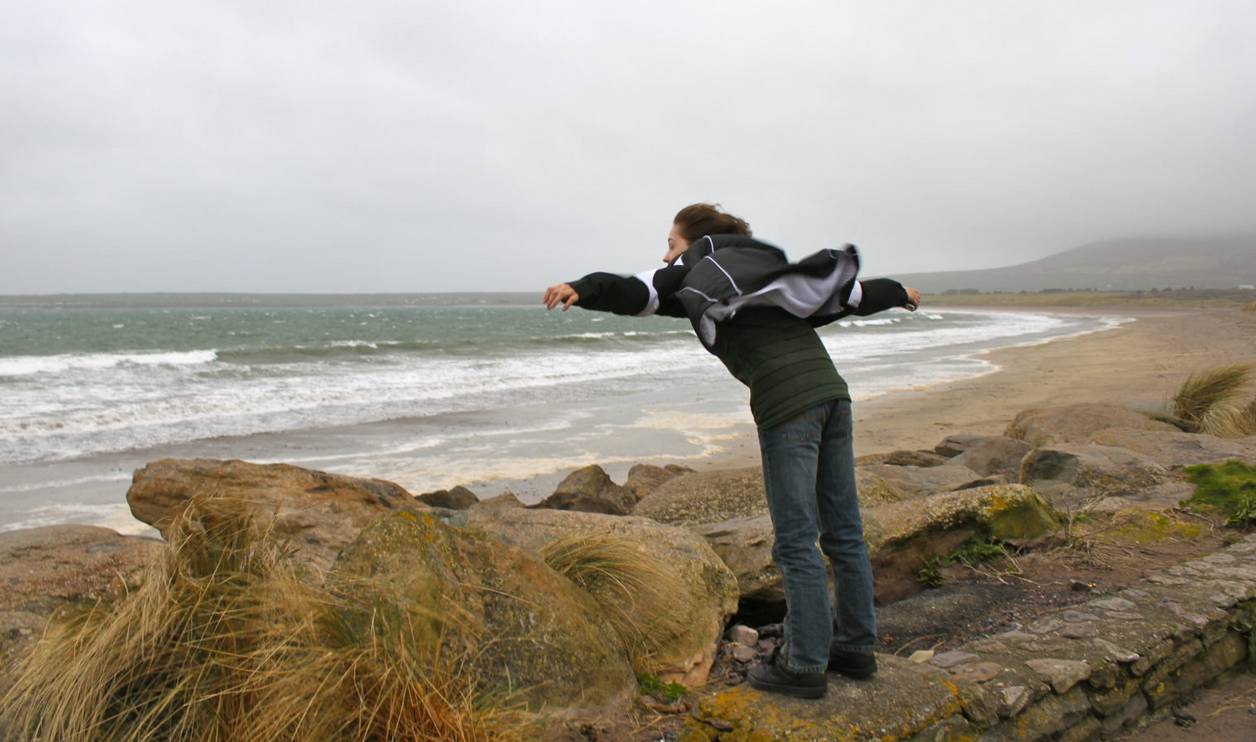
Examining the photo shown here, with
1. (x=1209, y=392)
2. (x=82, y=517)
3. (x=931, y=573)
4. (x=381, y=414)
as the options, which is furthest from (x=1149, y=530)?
(x=381, y=414)

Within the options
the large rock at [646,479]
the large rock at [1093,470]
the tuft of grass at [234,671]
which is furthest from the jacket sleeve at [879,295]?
the large rock at [646,479]

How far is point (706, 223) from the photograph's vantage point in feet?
10.8

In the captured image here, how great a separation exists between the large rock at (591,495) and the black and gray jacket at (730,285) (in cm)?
473

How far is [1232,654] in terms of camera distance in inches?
143

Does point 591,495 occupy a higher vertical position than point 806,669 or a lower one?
lower

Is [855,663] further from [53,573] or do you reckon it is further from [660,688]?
[53,573]

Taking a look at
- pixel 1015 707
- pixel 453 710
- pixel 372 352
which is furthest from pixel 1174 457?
pixel 372 352

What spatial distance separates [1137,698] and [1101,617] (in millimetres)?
345

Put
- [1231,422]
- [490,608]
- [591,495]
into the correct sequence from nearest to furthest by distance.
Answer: [490,608]
[591,495]
[1231,422]

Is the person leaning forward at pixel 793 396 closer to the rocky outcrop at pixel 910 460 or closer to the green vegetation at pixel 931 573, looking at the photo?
the green vegetation at pixel 931 573

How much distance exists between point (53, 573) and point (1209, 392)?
11474 millimetres

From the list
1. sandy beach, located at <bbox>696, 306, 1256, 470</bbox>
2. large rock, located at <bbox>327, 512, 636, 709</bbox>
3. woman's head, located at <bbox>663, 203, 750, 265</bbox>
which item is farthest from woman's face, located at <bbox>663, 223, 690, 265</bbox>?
sandy beach, located at <bbox>696, 306, 1256, 470</bbox>

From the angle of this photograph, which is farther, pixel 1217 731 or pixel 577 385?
pixel 577 385

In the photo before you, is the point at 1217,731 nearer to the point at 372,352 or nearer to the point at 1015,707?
the point at 1015,707
